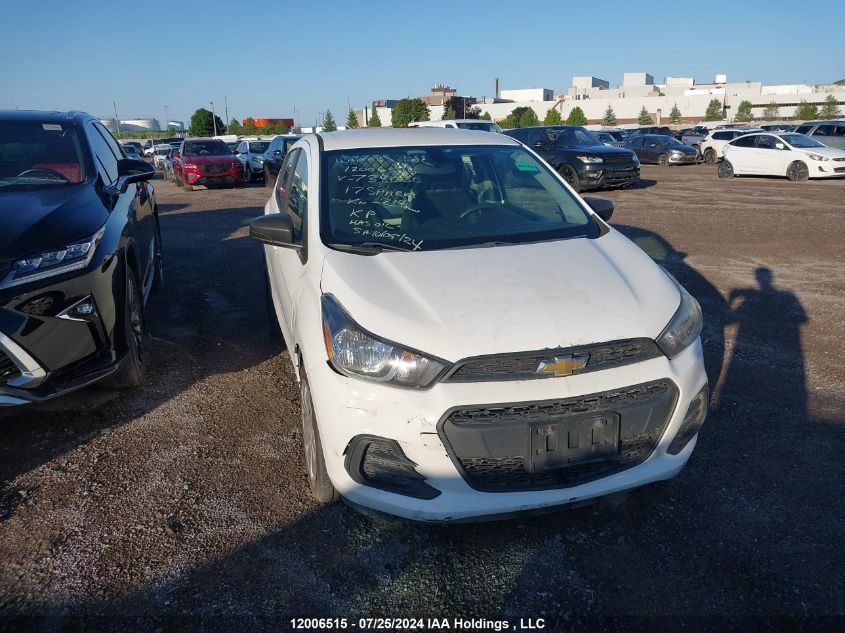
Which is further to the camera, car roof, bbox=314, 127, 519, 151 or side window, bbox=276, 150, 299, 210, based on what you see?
side window, bbox=276, 150, 299, 210

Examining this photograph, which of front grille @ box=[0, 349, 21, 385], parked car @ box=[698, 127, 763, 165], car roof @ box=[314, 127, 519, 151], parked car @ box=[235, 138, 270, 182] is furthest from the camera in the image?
parked car @ box=[698, 127, 763, 165]


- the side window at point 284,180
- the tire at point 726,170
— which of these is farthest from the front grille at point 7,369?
the tire at point 726,170

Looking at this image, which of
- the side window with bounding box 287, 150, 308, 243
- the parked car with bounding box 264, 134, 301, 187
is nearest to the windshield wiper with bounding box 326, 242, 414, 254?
the side window with bounding box 287, 150, 308, 243

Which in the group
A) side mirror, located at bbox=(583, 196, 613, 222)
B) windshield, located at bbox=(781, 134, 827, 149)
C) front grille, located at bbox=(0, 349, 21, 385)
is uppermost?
side mirror, located at bbox=(583, 196, 613, 222)

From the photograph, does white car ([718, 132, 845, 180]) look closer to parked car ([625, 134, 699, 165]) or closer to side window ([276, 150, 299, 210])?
parked car ([625, 134, 699, 165])

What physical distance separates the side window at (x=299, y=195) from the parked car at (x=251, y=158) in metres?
16.5

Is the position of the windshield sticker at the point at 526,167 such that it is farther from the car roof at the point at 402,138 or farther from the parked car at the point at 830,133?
the parked car at the point at 830,133

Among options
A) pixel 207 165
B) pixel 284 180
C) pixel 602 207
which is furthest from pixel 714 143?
pixel 284 180

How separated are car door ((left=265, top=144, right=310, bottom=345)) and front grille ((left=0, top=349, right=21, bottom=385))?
4.55 ft

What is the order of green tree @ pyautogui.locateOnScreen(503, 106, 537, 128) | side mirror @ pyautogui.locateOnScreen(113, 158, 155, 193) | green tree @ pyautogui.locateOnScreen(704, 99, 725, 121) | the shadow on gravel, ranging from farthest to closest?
green tree @ pyautogui.locateOnScreen(704, 99, 725, 121) < green tree @ pyautogui.locateOnScreen(503, 106, 537, 128) < side mirror @ pyautogui.locateOnScreen(113, 158, 155, 193) < the shadow on gravel

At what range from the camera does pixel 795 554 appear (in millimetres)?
2650

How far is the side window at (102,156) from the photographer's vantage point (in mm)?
4684

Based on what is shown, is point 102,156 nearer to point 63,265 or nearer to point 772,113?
point 63,265

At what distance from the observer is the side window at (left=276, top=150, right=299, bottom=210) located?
4.66 metres
